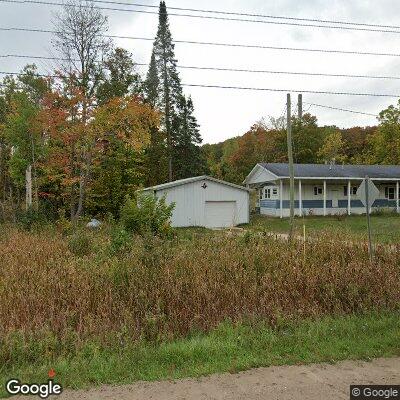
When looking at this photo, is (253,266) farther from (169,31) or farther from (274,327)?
(169,31)

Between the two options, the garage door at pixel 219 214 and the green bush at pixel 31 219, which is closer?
the green bush at pixel 31 219

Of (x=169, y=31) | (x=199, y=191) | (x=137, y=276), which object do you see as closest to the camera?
(x=137, y=276)

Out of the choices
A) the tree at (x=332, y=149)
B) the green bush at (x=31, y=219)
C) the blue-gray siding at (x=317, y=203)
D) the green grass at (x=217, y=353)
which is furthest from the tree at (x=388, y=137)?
the green grass at (x=217, y=353)

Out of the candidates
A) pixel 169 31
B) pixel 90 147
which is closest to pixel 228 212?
pixel 90 147

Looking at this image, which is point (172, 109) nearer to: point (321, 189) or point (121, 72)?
point (121, 72)

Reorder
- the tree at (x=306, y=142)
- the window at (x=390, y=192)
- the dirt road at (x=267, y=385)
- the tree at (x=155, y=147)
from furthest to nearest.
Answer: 1. the tree at (x=306, y=142)
2. the tree at (x=155, y=147)
3. the window at (x=390, y=192)
4. the dirt road at (x=267, y=385)

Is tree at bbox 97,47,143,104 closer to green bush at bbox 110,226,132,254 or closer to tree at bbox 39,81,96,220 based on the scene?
tree at bbox 39,81,96,220

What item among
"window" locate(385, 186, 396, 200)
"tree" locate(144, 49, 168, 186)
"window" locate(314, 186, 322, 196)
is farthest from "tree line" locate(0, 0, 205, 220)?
"window" locate(385, 186, 396, 200)

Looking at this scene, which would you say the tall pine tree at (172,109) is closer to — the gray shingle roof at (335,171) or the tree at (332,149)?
the gray shingle roof at (335,171)

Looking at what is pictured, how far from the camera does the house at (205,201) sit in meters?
23.6

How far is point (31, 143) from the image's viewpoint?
20.8 meters

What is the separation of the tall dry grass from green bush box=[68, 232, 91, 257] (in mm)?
1384

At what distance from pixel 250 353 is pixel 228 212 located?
20.6 m

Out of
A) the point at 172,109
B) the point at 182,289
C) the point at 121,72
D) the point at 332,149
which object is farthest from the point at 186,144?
the point at 182,289
